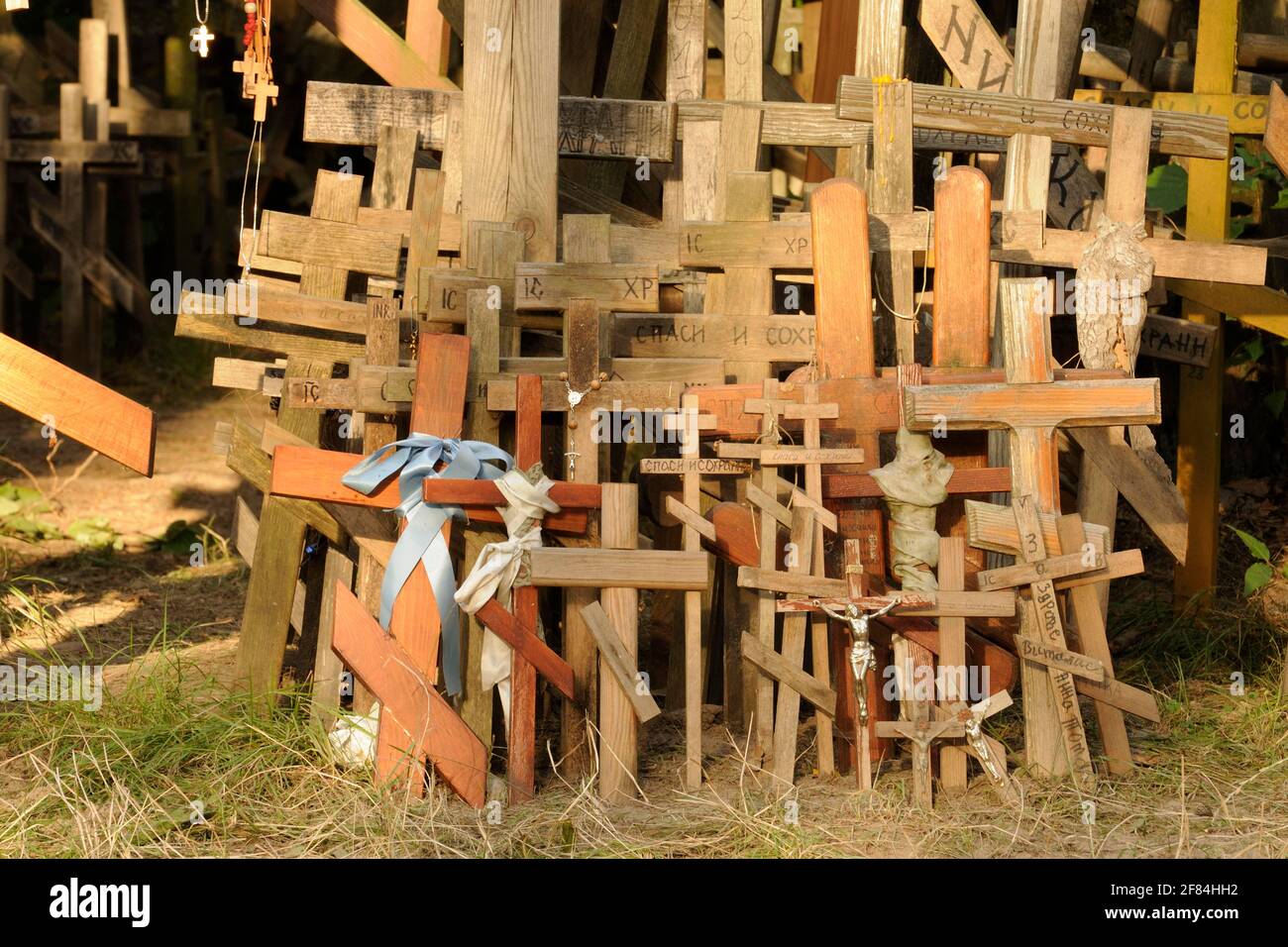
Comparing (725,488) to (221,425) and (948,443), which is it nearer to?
(948,443)

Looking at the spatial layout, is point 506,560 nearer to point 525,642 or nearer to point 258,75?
point 525,642

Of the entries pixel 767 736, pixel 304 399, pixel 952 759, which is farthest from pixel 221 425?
pixel 952 759

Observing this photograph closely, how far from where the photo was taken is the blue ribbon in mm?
4551

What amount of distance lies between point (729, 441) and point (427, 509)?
1009 mm

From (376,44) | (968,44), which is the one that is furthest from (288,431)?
(968,44)

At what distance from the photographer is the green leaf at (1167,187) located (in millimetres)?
6867


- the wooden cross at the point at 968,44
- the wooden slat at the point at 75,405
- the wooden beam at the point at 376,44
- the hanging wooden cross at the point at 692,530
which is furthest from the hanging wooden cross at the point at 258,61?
the wooden cross at the point at 968,44

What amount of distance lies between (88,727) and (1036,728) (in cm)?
297

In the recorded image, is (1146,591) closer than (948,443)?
No

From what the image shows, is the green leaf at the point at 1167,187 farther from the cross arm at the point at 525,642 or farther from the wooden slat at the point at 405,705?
the wooden slat at the point at 405,705

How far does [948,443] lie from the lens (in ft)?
15.9

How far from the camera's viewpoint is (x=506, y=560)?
14.9 feet

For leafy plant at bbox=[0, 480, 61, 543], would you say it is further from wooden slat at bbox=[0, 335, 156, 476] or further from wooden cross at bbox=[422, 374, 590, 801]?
wooden cross at bbox=[422, 374, 590, 801]

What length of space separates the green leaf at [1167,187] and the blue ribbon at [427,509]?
3669 mm
